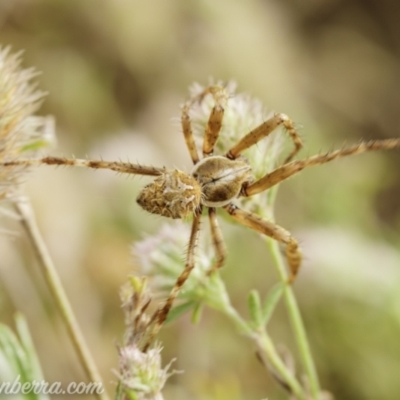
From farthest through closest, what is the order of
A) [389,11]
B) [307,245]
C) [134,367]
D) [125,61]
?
[389,11]
[125,61]
[307,245]
[134,367]

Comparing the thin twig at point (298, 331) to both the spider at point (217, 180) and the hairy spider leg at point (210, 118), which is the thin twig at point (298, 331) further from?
the hairy spider leg at point (210, 118)

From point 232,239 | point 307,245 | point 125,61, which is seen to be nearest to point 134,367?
point 307,245

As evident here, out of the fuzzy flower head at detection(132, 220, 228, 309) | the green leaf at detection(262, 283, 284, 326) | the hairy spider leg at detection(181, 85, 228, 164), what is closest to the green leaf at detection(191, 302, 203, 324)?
the fuzzy flower head at detection(132, 220, 228, 309)

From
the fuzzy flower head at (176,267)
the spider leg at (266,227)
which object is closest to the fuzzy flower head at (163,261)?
the fuzzy flower head at (176,267)

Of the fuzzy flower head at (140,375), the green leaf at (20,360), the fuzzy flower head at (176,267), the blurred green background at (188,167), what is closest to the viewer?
the fuzzy flower head at (140,375)

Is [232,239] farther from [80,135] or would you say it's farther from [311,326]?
[80,135]
